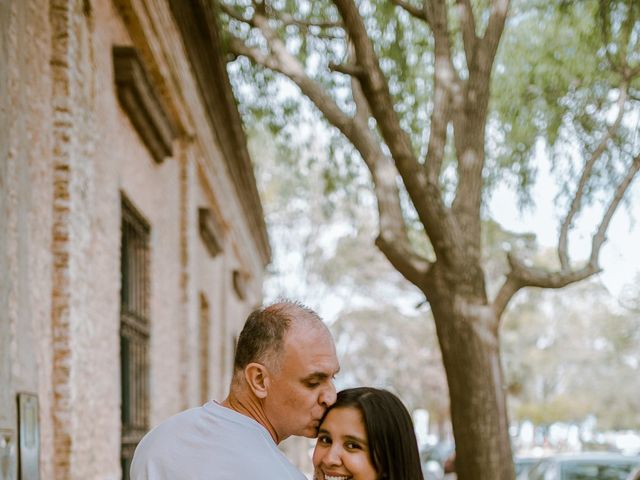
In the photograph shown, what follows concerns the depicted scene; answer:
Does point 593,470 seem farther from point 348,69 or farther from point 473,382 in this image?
point 348,69

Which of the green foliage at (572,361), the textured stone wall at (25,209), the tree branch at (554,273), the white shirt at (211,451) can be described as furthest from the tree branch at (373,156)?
the green foliage at (572,361)

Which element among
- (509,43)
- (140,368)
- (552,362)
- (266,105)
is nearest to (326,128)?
(266,105)

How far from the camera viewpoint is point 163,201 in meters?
11.2

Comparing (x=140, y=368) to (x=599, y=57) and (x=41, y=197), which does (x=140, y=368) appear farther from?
(x=599, y=57)

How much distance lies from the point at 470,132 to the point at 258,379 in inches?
212

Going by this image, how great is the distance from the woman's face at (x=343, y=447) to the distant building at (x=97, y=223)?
5.71 feet

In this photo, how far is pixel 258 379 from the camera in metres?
3.68

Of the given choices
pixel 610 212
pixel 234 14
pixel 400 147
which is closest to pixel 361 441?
pixel 400 147

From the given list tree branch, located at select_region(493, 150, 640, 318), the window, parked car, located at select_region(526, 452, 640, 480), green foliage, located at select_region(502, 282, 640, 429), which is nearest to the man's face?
tree branch, located at select_region(493, 150, 640, 318)

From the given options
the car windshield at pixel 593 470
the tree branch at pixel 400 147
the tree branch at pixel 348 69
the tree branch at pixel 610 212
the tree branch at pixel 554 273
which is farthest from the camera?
the car windshield at pixel 593 470

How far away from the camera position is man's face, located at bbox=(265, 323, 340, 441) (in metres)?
3.67

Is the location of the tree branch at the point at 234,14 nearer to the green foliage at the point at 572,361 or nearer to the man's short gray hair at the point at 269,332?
the man's short gray hair at the point at 269,332

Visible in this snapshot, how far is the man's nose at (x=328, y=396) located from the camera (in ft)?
12.8

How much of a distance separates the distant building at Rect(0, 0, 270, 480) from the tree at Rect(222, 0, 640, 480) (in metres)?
1.21
